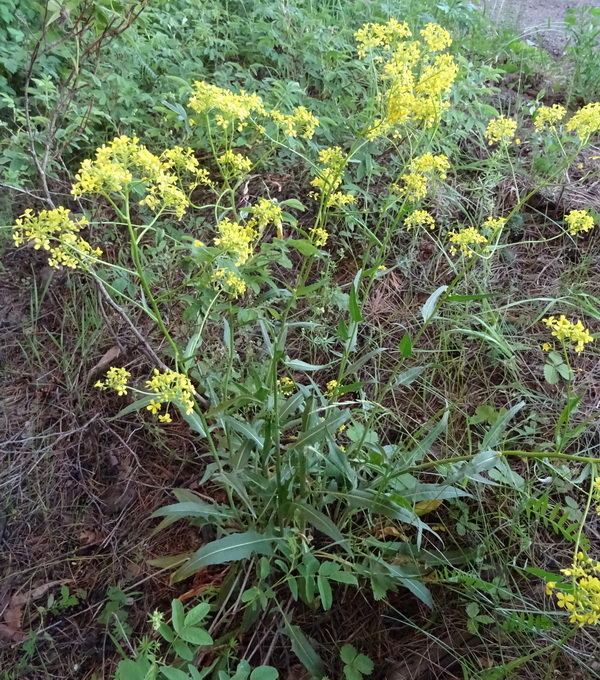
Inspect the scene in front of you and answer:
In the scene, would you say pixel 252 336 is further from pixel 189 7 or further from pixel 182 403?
pixel 189 7

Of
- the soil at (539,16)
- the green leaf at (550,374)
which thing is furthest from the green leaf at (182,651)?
the soil at (539,16)

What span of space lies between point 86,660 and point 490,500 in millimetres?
1388

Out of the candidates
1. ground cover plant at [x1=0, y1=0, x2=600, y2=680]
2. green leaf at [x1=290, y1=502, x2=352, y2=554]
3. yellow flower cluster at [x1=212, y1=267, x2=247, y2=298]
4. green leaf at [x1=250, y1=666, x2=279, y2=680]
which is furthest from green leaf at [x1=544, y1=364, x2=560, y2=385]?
green leaf at [x1=250, y1=666, x2=279, y2=680]

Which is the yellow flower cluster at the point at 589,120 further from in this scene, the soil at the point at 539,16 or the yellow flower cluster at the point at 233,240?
the soil at the point at 539,16

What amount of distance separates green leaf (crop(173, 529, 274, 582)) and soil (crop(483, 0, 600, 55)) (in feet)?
12.5

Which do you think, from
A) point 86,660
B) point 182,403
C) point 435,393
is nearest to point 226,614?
point 86,660

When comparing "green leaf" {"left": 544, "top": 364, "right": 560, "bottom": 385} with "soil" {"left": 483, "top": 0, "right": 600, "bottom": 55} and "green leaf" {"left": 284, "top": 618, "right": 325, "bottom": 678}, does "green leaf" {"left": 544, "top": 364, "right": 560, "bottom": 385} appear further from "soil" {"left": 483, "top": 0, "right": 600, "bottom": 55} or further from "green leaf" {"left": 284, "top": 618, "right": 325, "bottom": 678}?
"soil" {"left": 483, "top": 0, "right": 600, "bottom": 55}

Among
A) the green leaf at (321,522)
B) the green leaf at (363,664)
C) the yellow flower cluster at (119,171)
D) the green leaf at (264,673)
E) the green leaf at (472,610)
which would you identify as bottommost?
the green leaf at (363,664)

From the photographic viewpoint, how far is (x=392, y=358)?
2123 millimetres

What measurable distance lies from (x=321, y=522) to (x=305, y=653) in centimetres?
36

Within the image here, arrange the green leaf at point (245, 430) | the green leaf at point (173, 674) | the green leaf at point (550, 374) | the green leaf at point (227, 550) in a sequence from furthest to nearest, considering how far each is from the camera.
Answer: the green leaf at point (550, 374)
the green leaf at point (245, 430)
the green leaf at point (227, 550)
the green leaf at point (173, 674)

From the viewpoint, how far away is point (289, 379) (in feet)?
5.75

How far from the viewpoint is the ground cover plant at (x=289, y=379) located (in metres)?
1.40

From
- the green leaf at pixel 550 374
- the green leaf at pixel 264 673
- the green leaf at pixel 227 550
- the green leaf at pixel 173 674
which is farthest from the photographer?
the green leaf at pixel 550 374
